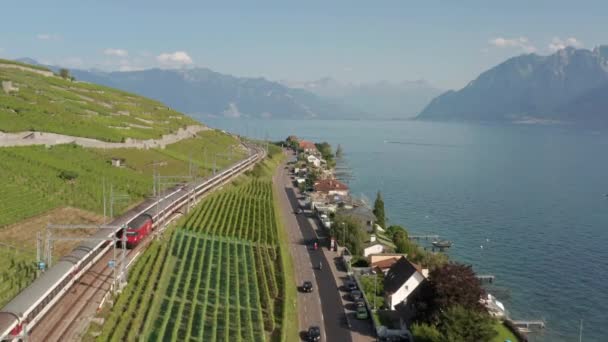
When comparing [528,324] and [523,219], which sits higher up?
[523,219]

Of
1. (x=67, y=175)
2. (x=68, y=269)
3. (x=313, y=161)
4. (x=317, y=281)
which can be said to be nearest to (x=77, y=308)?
(x=68, y=269)

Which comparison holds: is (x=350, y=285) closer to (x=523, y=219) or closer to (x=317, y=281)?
(x=317, y=281)

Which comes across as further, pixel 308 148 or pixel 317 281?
pixel 308 148

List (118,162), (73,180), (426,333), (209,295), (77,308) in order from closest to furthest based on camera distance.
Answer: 1. (77,308)
2. (426,333)
3. (209,295)
4. (73,180)
5. (118,162)

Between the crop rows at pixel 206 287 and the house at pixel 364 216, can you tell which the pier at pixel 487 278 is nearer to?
the house at pixel 364 216

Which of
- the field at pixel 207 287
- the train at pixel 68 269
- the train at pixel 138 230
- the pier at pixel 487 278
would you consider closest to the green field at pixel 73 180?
the train at pixel 68 269

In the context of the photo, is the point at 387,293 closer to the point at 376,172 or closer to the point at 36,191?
the point at 36,191
